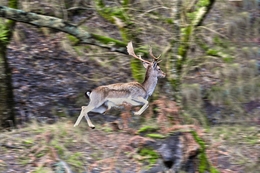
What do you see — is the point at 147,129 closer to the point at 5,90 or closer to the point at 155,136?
the point at 155,136

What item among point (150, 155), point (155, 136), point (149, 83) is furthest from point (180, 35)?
→ point (150, 155)

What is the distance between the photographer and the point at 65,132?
865 cm

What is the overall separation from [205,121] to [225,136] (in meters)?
1.50

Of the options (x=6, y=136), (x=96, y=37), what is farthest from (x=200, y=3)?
(x=6, y=136)

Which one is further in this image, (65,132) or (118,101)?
(65,132)

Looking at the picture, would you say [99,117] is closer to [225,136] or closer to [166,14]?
[225,136]

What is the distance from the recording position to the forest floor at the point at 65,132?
812cm

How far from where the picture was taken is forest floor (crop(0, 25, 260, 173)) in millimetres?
8117

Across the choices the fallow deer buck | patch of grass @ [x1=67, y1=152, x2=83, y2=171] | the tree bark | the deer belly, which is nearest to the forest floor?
patch of grass @ [x1=67, y1=152, x2=83, y2=171]

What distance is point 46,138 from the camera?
8.36 meters

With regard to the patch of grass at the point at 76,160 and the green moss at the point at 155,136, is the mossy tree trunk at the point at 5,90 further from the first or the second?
the green moss at the point at 155,136

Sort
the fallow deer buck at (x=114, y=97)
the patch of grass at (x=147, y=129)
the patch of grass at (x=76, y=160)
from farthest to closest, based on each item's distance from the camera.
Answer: the patch of grass at (x=147, y=129), the patch of grass at (x=76, y=160), the fallow deer buck at (x=114, y=97)

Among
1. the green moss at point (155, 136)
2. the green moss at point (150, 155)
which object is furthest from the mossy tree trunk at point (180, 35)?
the green moss at point (150, 155)

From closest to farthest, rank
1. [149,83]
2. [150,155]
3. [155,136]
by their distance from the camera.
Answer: [149,83], [150,155], [155,136]
